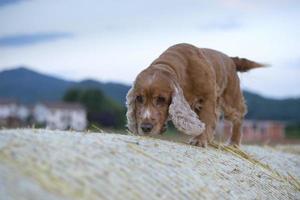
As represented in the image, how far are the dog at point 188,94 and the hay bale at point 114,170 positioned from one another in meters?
0.40

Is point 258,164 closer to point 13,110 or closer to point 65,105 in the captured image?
point 13,110

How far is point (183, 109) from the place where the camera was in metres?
7.72

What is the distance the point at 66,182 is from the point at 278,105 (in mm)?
64276

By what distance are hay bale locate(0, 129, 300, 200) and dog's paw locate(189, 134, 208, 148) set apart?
1.42 feet

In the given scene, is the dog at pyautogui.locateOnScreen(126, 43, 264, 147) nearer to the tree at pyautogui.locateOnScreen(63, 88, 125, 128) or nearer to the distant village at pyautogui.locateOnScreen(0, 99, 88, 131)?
the tree at pyautogui.locateOnScreen(63, 88, 125, 128)

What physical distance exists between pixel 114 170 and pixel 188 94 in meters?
3.26

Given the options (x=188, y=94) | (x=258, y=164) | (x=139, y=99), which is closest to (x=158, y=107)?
(x=139, y=99)

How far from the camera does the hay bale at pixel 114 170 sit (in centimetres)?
484

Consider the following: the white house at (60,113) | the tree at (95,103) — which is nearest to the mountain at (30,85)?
the white house at (60,113)

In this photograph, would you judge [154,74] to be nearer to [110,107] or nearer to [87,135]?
[87,135]

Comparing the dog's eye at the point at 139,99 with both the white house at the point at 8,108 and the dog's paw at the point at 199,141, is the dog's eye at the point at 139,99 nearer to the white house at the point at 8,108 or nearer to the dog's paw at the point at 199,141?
the dog's paw at the point at 199,141

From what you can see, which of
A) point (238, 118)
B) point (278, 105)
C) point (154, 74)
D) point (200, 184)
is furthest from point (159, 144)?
point (278, 105)

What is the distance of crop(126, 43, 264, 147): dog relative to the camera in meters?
7.68

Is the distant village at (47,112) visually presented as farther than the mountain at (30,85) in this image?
No
